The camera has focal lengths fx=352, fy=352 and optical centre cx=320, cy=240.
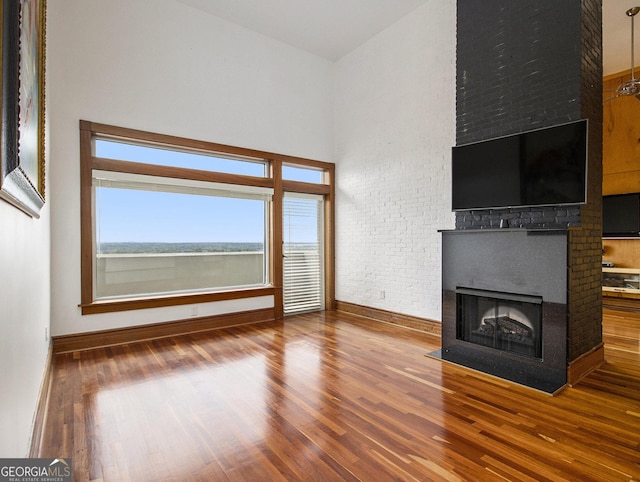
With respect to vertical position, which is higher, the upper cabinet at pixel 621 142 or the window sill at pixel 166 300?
the upper cabinet at pixel 621 142

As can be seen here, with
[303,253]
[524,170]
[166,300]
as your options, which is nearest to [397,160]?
[524,170]

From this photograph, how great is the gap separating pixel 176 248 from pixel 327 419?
127 inches

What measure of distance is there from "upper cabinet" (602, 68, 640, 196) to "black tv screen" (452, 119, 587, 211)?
4.18 m

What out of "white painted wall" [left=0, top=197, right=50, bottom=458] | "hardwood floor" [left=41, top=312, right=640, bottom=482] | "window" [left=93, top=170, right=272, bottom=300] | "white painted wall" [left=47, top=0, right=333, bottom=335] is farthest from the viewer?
"window" [left=93, top=170, right=272, bottom=300]

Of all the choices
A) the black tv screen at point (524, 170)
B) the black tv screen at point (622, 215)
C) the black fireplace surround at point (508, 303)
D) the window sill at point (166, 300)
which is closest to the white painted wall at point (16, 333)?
the window sill at point (166, 300)

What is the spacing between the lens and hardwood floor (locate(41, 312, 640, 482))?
1.91m

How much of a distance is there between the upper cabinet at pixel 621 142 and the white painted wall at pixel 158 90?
5.25m

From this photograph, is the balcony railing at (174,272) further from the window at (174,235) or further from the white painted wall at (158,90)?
the white painted wall at (158,90)

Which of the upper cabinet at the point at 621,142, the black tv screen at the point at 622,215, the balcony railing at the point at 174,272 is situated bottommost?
the balcony railing at the point at 174,272

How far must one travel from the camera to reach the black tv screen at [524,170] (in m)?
3.04

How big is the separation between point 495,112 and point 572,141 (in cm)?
87

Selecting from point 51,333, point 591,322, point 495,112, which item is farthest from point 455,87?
point 51,333

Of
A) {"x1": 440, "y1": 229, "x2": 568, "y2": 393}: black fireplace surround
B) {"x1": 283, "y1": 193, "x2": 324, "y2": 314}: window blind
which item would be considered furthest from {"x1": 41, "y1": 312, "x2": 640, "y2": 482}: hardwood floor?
{"x1": 283, "y1": 193, "x2": 324, "y2": 314}: window blind

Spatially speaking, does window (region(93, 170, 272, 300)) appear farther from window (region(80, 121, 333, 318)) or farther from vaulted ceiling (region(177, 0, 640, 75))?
vaulted ceiling (region(177, 0, 640, 75))
